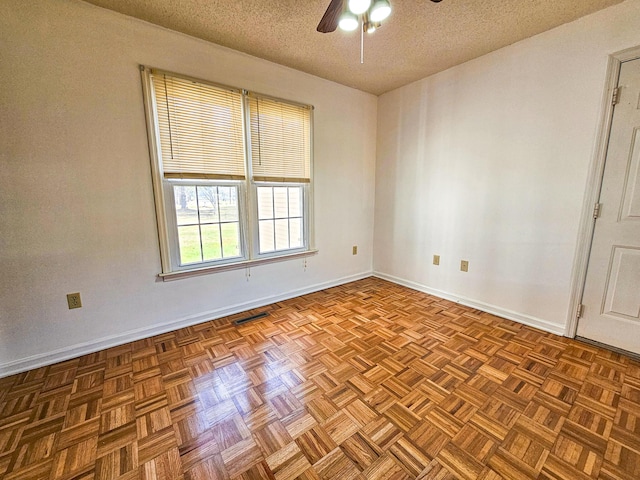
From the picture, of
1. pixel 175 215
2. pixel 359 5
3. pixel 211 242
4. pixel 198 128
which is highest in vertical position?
pixel 359 5

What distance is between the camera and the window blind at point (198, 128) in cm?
213

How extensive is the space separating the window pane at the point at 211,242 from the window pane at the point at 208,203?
0.07 metres

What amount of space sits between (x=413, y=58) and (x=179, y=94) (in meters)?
2.11

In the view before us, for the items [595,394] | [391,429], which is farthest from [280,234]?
[595,394]

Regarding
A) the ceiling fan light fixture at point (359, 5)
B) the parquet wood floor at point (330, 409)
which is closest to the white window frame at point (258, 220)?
the parquet wood floor at point (330, 409)

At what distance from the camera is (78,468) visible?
1.17 meters

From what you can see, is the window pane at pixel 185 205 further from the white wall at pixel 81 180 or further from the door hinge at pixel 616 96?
the door hinge at pixel 616 96

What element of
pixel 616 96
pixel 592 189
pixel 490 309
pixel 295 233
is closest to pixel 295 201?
pixel 295 233

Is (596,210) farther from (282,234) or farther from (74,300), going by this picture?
(74,300)

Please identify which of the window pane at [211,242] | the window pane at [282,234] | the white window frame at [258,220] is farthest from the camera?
the window pane at [282,234]

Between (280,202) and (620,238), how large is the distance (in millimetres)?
2797

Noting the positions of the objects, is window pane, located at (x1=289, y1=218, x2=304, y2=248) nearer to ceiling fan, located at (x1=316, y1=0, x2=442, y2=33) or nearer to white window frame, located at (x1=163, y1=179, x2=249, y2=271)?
white window frame, located at (x1=163, y1=179, x2=249, y2=271)

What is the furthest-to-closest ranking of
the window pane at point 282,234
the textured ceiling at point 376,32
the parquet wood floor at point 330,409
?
the window pane at point 282,234 → the textured ceiling at point 376,32 → the parquet wood floor at point 330,409

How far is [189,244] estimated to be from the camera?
2391 mm
